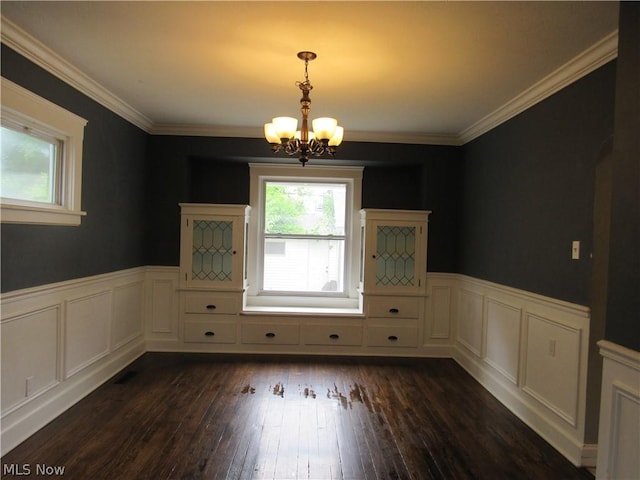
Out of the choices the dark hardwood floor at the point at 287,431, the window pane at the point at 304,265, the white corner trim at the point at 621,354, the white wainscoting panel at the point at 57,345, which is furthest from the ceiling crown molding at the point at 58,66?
the white corner trim at the point at 621,354

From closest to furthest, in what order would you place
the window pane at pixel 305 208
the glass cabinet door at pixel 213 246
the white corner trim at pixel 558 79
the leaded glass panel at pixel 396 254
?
the white corner trim at pixel 558 79, the glass cabinet door at pixel 213 246, the leaded glass panel at pixel 396 254, the window pane at pixel 305 208

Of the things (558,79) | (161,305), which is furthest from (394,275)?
(161,305)

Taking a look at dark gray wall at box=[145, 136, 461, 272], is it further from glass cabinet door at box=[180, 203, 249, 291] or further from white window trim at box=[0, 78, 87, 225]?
white window trim at box=[0, 78, 87, 225]

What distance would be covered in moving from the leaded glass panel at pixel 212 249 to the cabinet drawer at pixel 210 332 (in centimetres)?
A: 53

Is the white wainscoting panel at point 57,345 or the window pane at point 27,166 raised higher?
the window pane at point 27,166

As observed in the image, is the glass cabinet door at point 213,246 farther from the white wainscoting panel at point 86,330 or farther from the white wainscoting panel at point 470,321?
the white wainscoting panel at point 470,321

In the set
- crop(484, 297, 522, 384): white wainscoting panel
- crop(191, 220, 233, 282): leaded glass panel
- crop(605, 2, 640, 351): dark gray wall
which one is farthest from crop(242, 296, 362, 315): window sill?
crop(605, 2, 640, 351): dark gray wall

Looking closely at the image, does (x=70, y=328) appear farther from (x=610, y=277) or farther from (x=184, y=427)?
(x=610, y=277)

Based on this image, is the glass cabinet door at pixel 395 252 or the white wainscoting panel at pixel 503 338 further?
the glass cabinet door at pixel 395 252

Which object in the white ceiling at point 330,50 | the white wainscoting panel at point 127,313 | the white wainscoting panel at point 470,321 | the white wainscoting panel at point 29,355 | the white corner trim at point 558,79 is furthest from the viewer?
the white wainscoting panel at point 470,321

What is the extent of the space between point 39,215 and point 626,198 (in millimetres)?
3332

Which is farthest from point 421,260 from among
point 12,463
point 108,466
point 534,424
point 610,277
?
point 12,463

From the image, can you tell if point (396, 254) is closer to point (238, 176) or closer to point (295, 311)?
point (295, 311)

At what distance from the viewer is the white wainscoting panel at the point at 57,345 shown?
2455mm
